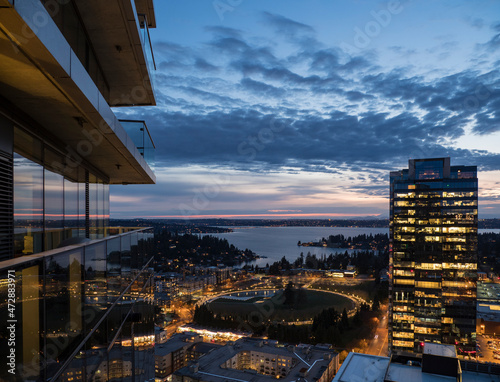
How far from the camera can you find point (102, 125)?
3.74m

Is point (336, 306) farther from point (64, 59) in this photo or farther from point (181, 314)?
point (64, 59)

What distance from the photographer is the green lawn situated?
37672 millimetres

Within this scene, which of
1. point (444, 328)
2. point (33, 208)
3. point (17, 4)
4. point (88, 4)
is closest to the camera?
point (17, 4)

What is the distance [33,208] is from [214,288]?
56.5 metres

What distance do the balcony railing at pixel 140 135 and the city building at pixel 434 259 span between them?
23.4 m

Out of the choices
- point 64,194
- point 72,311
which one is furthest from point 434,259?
point 72,311

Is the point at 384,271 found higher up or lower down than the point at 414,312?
lower down

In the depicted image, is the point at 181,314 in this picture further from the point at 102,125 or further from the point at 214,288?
the point at 102,125

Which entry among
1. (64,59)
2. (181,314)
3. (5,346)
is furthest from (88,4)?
(181,314)

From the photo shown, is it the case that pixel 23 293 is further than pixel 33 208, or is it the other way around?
pixel 33 208

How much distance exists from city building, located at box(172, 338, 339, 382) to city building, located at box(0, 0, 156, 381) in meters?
14.9

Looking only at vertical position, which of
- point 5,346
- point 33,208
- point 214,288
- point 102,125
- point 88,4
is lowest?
point 214,288

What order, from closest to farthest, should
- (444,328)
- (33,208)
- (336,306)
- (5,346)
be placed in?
1. (5,346)
2. (33,208)
3. (444,328)
4. (336,306)

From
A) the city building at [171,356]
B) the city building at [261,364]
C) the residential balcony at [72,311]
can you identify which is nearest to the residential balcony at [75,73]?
the residential balcony at [72,311]
